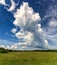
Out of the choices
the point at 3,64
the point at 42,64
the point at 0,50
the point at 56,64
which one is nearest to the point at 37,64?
the point at 42,64

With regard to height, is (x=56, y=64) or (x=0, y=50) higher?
(x=0, y=50)

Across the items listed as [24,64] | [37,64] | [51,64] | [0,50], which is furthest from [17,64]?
[0,50]

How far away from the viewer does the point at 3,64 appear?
129 ft

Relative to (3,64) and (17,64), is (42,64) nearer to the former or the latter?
(17,64)

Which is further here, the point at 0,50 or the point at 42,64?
the point at 0,50

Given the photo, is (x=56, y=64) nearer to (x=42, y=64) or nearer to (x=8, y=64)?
(x=42, y=64)

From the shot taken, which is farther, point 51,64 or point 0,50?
point 0,50

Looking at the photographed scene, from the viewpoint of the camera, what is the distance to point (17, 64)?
3891 cm

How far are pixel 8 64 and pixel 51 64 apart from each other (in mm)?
8224

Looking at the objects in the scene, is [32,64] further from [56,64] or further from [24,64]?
[56,64]

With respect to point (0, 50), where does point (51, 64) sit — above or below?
below

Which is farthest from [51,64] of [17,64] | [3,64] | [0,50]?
[0,50]

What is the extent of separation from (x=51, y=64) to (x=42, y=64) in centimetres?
172

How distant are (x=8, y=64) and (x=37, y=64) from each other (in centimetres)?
561
